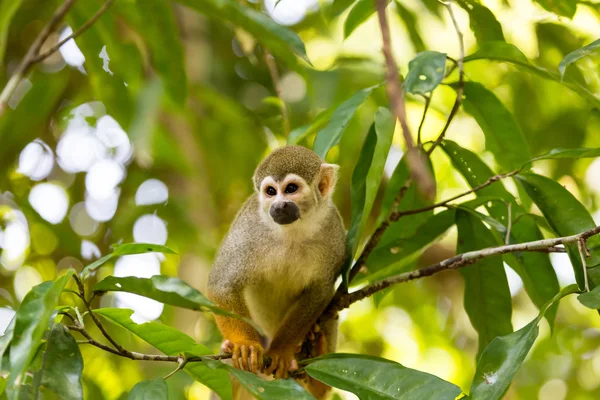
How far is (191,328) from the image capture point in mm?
4102

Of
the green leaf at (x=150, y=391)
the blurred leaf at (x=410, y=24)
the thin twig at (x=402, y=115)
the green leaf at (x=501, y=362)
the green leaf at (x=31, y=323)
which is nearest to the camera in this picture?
the thin twig at (x=402, y=115)

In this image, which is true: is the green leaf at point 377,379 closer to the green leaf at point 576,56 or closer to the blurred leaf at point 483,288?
the blurred leaf at point 483,288

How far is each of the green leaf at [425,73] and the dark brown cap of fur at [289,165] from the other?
2.71ft

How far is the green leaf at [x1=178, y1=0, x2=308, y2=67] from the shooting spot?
8.46 feet

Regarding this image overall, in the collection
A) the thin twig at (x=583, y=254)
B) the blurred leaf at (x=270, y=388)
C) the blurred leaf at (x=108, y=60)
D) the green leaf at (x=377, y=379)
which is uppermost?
the blurred leaf at (x=108, y=60)

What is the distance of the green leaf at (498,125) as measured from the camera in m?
2.62

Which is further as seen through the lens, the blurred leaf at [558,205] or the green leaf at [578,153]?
the blurred leaf at [558,205]

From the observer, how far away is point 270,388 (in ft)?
6.21

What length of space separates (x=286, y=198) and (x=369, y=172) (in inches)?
33.7

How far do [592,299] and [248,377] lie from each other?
3.19ft

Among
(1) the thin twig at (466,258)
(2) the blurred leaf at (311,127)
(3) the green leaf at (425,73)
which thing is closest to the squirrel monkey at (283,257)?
(2) the blurred leaf at (311,127)

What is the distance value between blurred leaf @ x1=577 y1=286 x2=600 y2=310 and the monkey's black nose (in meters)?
1.36

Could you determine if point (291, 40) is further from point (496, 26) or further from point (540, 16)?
point (540, 16)

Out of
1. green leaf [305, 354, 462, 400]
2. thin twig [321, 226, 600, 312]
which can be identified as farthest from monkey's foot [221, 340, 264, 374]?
green leaf [305, 354, 462, 400]
